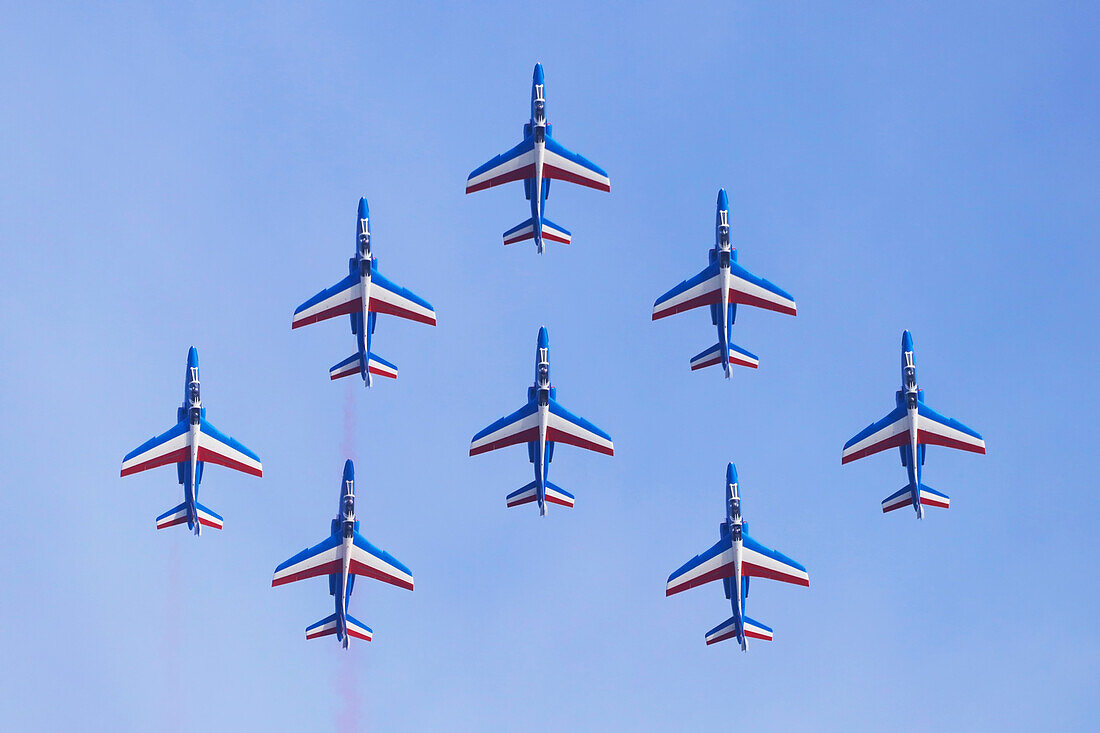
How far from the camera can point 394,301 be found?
510ft

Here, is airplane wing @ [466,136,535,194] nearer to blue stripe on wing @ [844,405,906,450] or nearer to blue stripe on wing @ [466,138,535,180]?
blue stripe on wing @ [466,138,535,180]

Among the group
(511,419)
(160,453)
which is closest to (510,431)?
(511,419)

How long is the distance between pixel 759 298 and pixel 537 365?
17372 millimetres

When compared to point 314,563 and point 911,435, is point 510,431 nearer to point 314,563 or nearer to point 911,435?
point 314,563

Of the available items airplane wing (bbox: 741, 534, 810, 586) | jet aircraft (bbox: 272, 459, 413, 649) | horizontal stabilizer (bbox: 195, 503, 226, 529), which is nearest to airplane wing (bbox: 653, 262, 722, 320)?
airplane wing (bbox: 741, 534, 810, 586)

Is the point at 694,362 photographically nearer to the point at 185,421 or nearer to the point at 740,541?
the point at 740,541

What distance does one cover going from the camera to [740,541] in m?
151

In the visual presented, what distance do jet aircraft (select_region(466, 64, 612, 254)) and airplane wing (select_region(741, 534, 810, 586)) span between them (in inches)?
1027

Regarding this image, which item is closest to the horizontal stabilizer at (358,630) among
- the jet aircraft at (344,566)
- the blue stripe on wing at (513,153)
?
the jet aircraft at (344,566)

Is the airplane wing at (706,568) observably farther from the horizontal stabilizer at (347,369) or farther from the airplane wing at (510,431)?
the horizontal stabilizer at (347,369)

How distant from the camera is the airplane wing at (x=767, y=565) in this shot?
151 meters

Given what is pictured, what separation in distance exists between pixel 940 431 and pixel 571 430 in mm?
26257

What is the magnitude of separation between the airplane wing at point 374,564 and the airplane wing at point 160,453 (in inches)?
536

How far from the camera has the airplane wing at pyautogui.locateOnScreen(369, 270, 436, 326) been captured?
509 feet
